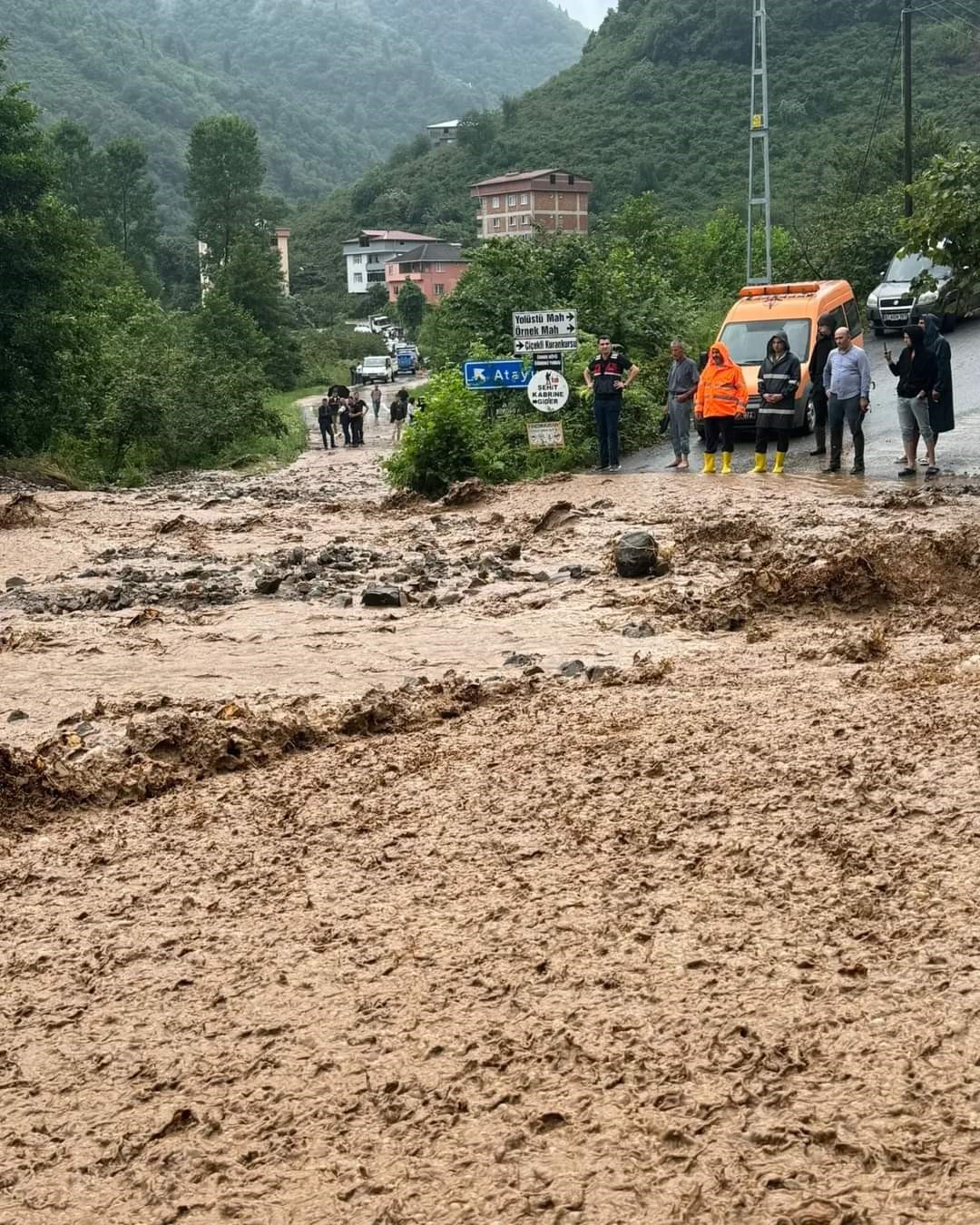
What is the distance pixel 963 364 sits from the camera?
25.7m

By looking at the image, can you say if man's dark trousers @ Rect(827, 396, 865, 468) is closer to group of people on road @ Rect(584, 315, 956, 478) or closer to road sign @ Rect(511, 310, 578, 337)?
group of people on road @ Rect(584, 315, 956, 478)

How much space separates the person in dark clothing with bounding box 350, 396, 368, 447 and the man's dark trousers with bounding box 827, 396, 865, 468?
2483cm

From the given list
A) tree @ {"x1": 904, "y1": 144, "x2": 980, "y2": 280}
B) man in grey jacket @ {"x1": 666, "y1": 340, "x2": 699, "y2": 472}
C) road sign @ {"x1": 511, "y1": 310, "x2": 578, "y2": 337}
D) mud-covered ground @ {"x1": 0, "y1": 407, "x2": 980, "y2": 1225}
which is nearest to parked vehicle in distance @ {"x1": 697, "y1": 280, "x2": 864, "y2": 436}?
man in grey jacket @ {"x1": 666, "y1": 340, "x2": 699, "y2": 472}

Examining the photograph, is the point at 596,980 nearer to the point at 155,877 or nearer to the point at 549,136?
the point at 155,877

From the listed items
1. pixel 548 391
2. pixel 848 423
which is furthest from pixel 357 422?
pixel 848 423

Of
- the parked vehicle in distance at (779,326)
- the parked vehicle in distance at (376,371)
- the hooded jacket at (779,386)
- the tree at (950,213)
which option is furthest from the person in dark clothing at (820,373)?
the parked vehicle in distance at (376,371)

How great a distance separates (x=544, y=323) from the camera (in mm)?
20078

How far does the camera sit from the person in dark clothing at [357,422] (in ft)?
133

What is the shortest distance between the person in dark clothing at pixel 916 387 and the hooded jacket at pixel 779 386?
143 centimetres

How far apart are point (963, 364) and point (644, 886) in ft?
75.0

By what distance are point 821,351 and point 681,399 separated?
76.4 inches

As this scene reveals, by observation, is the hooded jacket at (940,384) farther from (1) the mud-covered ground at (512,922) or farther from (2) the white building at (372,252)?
(2) the white building at (372,252)

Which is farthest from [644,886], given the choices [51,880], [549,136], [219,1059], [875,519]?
[549,136]

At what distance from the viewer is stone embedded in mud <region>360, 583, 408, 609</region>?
453 inches
